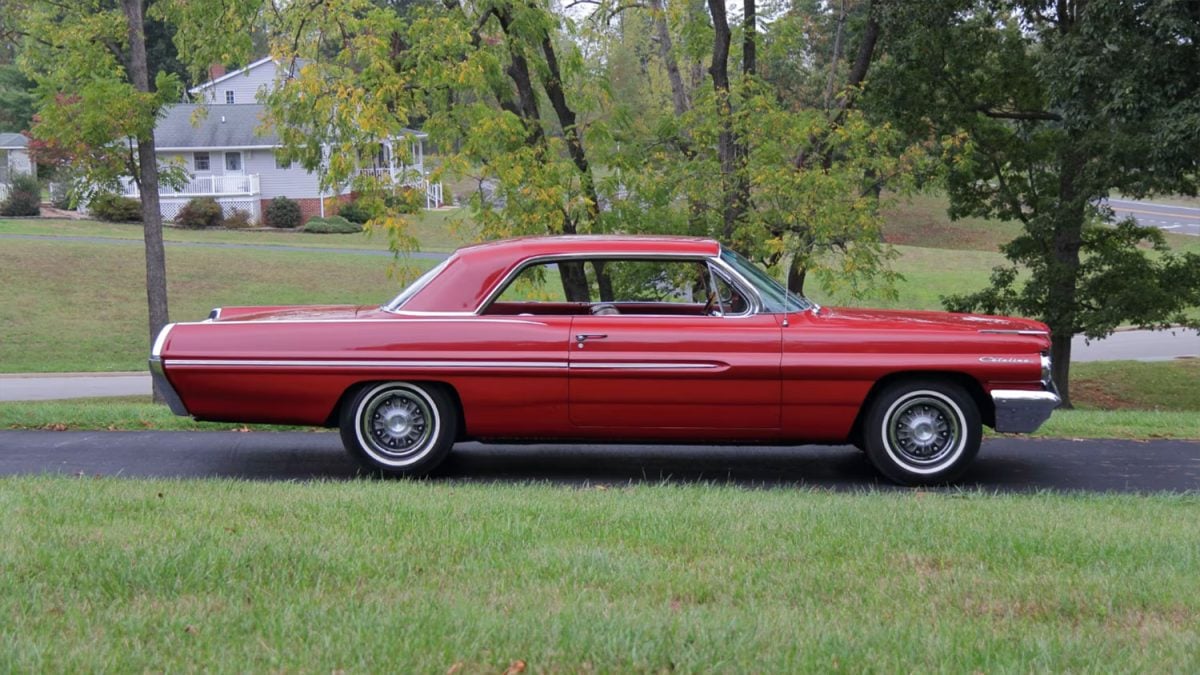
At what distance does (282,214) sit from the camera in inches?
2012

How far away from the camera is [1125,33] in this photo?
594 inches

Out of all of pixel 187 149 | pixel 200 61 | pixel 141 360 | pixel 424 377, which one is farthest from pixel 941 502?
pixel 187 149

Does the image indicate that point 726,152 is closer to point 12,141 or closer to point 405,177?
point 405,177

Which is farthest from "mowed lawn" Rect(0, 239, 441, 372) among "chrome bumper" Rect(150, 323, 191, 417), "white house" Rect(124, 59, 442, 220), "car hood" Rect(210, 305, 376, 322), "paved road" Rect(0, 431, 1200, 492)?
"chrome bumper" Rect(150, 323, 191, 417)

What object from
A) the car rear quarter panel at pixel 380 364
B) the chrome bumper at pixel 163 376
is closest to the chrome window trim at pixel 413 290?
the car rear quarter panel at pixel 380 364

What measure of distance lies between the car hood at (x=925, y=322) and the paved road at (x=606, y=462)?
1.04 metres

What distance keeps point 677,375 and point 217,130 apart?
51.1 meters

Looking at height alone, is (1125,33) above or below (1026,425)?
above

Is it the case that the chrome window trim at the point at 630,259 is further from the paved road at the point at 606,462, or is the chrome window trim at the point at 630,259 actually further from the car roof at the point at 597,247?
the paved road at the point at 606,462

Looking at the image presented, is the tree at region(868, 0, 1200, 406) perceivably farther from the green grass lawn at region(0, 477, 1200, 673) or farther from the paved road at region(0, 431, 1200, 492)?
the green grass lawn at region(0, 477, 1200, 673)

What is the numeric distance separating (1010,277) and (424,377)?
16.0 metres

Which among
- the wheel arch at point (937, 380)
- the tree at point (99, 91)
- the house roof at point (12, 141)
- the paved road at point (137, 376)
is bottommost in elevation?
the paved road at point (137, 376)

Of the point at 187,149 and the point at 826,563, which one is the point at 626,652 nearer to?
A: the point at 826,563

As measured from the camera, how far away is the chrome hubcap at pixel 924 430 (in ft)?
27.2
